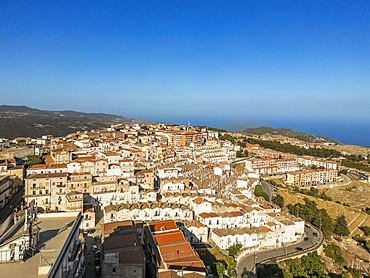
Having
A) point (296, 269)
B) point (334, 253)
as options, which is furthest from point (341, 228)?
point (296, 269)

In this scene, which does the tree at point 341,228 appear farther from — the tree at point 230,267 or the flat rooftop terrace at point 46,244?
the flat rooftop terrace at point 46,244

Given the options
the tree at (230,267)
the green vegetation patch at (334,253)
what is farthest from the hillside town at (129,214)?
the tree at (230,267)

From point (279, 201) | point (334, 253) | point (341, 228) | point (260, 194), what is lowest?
point (334, 253)

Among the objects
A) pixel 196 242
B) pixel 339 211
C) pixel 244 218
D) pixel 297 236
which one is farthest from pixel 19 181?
pixel 339 211

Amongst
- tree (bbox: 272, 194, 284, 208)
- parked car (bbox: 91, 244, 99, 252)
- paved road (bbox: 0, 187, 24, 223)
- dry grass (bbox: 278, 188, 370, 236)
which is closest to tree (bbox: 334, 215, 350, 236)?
dry grass (bbox: 278, 188, 370, 236)

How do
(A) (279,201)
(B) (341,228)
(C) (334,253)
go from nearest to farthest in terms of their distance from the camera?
(C) (334,253) < (B) (341,228) < (A) (279,201)

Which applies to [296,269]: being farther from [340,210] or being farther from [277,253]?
[340,210]

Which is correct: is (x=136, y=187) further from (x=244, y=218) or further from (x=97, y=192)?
(x=244, y=218)
